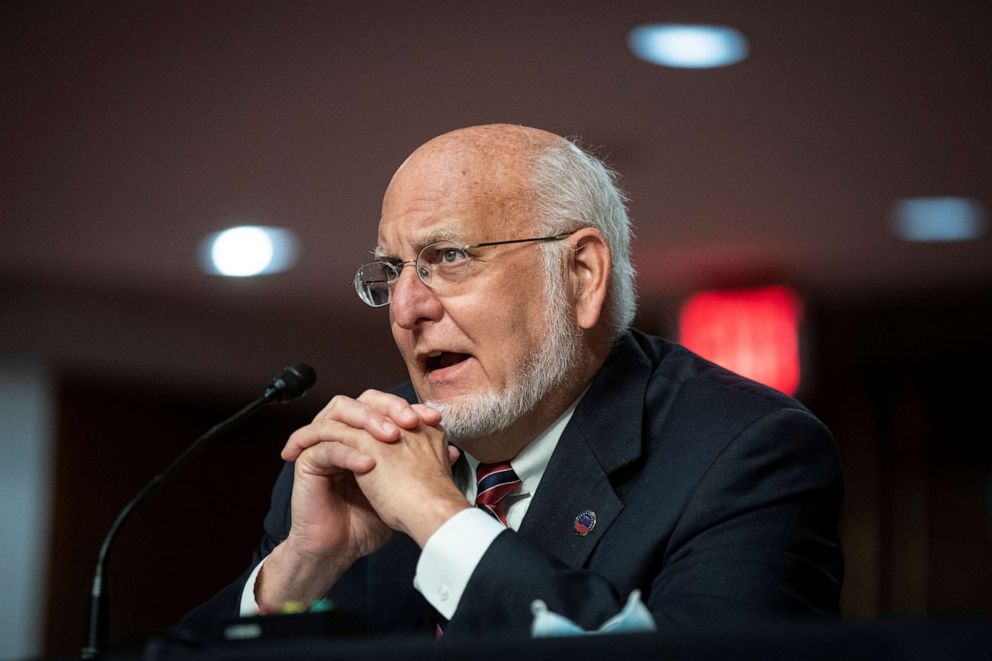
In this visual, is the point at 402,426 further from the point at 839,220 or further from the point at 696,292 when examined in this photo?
the point at 696,292

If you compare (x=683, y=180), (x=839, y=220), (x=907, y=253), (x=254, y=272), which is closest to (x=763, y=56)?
(x=683, y=180)

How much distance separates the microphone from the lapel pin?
0.43 metres

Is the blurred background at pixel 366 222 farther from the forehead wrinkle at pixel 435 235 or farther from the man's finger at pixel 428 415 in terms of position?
the forehead wrinkle at pixel 435 235

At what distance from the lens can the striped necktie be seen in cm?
187

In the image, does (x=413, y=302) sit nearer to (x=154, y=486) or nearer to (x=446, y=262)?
(x=446, y=262)

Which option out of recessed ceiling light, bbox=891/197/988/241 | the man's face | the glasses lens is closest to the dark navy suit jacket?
the man's face

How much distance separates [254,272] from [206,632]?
18.4ft

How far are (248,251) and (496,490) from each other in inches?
180

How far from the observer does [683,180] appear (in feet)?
17.5

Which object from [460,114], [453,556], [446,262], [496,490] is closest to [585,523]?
[496,490]

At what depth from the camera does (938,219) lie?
5.71 metres

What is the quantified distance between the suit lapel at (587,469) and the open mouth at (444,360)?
0.64ft

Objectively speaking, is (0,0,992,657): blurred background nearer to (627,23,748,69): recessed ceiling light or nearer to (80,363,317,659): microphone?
(627,23,748,69): recessed ceiling light

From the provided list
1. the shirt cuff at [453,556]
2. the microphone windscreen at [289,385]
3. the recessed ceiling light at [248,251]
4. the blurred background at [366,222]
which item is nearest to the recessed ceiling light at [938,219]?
the blurred background at [366,222]
